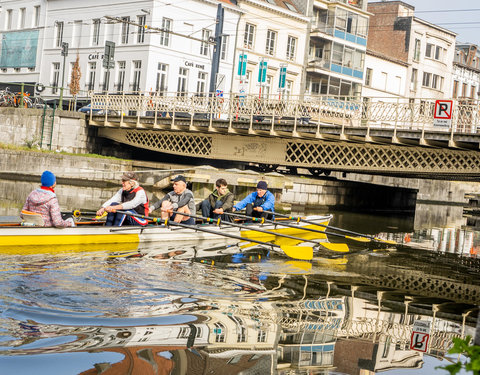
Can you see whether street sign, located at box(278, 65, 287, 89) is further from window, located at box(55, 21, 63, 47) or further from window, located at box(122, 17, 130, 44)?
window, located at box(55, 21, 63, 47)

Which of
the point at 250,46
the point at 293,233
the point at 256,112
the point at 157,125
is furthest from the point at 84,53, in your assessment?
the point at 293,233

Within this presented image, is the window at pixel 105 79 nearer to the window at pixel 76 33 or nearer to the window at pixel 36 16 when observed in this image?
the window at pixel 76 33

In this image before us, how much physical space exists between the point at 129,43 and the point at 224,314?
41.1m

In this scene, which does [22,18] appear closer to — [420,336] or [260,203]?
[260,203]

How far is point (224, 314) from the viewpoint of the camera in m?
8.38

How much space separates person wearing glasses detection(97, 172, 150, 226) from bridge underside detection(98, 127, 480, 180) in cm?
1516

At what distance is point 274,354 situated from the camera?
676 centimetres

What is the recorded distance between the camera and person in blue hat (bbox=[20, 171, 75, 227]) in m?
11.8

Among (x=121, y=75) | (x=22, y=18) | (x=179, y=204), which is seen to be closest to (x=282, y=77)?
(x=121, y=75)

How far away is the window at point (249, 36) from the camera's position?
5100 cm

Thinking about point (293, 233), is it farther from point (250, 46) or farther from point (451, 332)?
point (250, 46)

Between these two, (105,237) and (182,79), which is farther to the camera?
(182,79)

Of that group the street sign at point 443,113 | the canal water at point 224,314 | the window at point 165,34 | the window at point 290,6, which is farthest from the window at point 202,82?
the canal water at point 224,314

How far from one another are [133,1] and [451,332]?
140 feet
